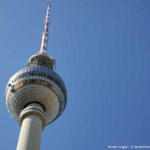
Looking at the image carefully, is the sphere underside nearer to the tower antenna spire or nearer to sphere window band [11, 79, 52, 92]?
sphere window band [11, 79, 52, 92]

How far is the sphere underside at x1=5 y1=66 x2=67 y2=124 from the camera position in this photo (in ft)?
234

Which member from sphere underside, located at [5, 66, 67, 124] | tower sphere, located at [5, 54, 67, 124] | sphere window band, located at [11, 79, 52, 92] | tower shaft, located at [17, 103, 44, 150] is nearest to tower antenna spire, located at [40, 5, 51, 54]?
tower sphere, located at [5, 54, 67, 124]

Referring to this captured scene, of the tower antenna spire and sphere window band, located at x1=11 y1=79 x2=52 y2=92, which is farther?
the tower antenna spire

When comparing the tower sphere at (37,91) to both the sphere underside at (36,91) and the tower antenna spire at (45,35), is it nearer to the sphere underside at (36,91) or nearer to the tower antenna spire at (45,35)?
the sphere underside at (36,91)

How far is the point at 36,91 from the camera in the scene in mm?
71250

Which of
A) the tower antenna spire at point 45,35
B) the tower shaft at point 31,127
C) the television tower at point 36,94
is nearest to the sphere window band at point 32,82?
the television tower at point 36,94

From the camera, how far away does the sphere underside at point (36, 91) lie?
71.4m

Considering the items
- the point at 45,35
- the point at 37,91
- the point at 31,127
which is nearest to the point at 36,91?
the point at 37,91

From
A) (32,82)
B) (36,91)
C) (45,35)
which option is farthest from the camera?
(45,35)

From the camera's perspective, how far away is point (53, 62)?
81.7m

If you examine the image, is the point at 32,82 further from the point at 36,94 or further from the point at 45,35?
the point at 45,35

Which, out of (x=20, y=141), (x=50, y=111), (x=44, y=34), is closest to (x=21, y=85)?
(x=50, y=111)

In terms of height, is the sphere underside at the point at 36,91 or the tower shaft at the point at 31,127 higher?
the sphere underside at the point at 36,91

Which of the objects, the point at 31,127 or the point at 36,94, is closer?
the point at 31,127
